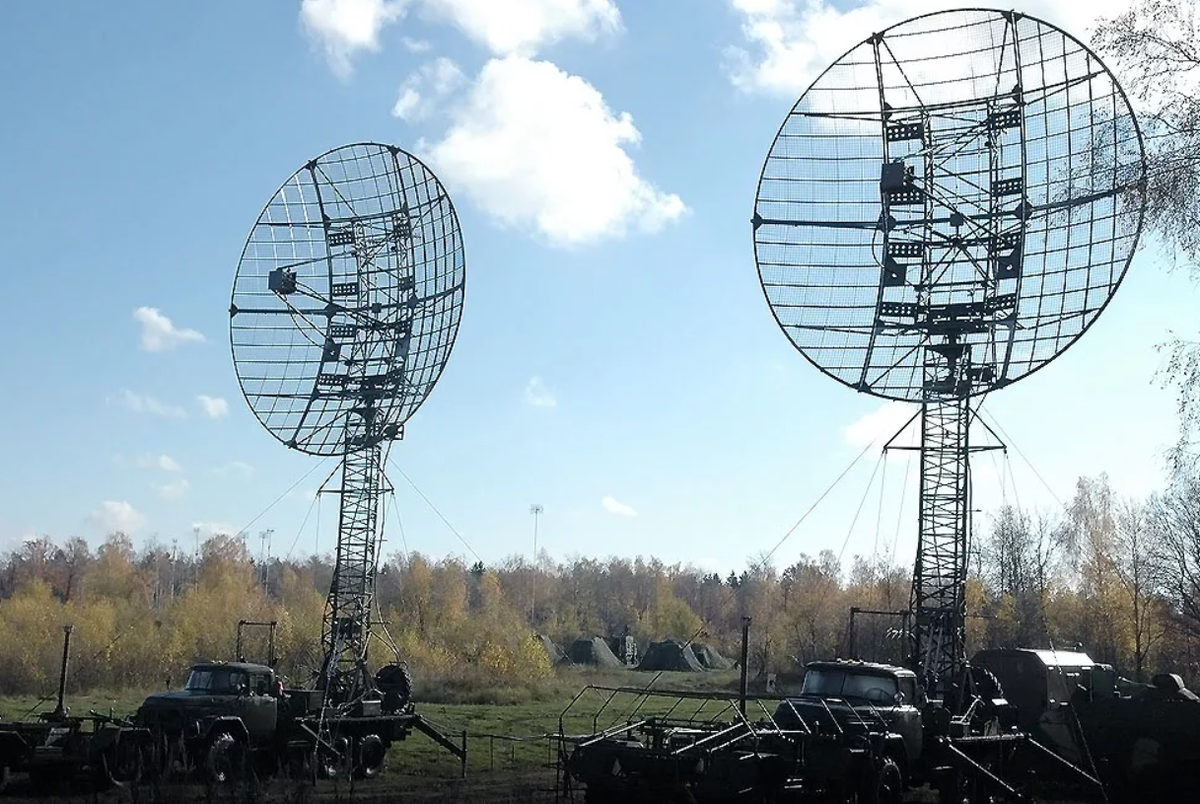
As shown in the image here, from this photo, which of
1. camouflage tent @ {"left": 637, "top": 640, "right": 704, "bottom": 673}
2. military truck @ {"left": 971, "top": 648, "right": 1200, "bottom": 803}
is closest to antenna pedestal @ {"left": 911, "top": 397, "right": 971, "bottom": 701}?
military truck @ {"left": 971, "top": 648, "right": 1200, "bottom": 803}

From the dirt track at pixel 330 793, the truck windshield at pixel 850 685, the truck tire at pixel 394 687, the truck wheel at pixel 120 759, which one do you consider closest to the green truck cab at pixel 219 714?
the truck wheel at pixel 120 759

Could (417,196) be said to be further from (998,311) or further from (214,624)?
(214,624)

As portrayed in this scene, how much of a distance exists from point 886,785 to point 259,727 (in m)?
11.8

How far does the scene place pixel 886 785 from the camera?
1819 centimetres

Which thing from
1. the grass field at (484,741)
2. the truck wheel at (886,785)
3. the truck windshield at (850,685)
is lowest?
the grass field at (484,741)

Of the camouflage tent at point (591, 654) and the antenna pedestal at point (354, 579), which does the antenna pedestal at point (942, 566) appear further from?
the camouflage tent at point (591, 654)

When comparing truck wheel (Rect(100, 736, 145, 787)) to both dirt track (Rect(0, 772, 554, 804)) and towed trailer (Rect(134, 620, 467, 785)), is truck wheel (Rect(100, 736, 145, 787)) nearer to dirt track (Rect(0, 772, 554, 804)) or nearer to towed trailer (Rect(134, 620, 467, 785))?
dirt track (Rect(0, 772, 554, 804))

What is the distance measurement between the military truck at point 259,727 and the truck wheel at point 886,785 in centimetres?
917

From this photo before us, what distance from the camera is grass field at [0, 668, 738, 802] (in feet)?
Answer: 67.7

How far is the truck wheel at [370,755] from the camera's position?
976 inches

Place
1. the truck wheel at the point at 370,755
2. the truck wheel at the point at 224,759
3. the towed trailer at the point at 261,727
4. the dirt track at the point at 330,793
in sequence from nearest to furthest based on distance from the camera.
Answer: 1. the dirt track at the point at 330,793
2. the truck wheel at the point at 224,759
3. the towed trailer at the point at 261,727
4. the truck wheel at the point at 370,755

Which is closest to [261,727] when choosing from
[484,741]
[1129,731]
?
[484,741]

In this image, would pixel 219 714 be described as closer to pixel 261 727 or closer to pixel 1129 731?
pixel 261 727

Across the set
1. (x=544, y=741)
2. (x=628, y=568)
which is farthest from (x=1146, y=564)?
(x=628, y=568)
